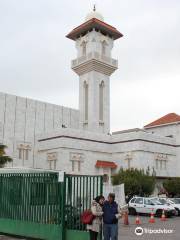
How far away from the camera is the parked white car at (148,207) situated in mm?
26516

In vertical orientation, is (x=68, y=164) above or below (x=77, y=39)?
below

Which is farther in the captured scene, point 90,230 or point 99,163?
point 99,163

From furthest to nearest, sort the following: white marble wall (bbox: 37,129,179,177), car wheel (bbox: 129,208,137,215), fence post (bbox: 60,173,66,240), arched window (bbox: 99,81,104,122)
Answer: arched window (bbox: 99,81,104,122) → white marble wall (bbox: 37,129,179,177) → car wheel (bbox: 129,208,137,215) → fence post (bbox: 60,173,66,240)

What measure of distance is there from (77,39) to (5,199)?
4425cm

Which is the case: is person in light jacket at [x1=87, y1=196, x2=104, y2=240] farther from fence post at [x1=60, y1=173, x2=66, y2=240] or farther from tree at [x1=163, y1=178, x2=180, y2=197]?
tree at [x1=163, y1=178, x2=180, y2=197]

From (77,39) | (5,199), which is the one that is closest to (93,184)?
(5,199)

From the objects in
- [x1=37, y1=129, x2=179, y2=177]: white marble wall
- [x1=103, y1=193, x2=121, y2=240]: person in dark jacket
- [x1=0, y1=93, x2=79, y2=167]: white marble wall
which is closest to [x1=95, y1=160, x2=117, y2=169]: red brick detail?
[x1=37, y1=129, x2=179, y2=177]: white marble wall

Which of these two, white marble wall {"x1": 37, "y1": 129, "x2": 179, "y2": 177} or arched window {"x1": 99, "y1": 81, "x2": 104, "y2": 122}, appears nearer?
white marble wall {"x1": 37, "y1": 129, "x2": 179, "y2": 177}

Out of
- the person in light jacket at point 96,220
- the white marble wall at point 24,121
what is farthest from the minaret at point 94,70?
the person in light jacket at point 96,220

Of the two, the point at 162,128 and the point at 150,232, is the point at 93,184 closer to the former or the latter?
the point at 150,232

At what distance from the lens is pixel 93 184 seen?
12.1 metres

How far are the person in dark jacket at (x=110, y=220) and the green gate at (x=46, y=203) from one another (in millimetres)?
1036

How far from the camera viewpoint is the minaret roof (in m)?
54.2

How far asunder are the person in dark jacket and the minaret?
41.5 meters
